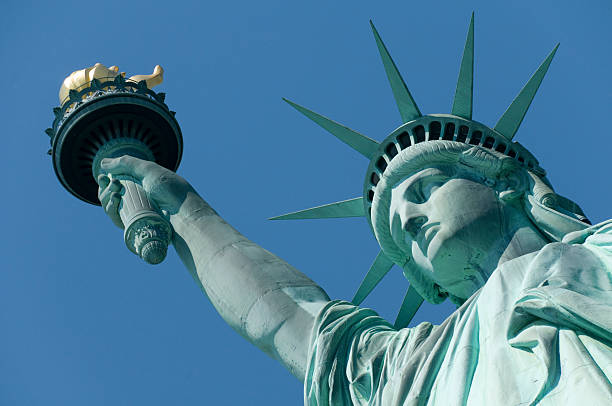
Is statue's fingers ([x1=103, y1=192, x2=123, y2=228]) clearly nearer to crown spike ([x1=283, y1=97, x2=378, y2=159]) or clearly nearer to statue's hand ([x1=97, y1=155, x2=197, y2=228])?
statue's hand ([x1=97, y1=155, x2=197, y2=228])

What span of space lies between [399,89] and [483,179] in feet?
5.81

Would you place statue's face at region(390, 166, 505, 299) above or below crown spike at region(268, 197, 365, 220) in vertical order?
below

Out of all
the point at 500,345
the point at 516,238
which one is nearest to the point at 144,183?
the point at 516,238

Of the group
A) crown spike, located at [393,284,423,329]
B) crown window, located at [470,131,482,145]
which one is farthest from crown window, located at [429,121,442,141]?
crown spike, located at [393,284,423,329]

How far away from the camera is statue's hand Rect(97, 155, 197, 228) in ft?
48.0

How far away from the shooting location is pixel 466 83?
13.1 m

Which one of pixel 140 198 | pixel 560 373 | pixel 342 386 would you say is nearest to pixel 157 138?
pixel 140 198

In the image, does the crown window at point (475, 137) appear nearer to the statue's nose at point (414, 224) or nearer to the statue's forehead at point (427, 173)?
the statue's forehead at point (427, 173)

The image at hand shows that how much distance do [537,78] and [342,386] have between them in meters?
4.49

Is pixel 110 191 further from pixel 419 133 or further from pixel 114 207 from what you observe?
pixel 419 133

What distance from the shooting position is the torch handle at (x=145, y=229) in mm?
14070

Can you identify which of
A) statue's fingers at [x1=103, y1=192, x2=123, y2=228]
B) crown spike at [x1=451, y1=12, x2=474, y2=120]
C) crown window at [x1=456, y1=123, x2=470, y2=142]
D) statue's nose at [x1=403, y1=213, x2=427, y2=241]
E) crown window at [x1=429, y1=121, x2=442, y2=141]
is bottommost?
statue's nose at [x1=403, y1=213, x2=427, y2=241]

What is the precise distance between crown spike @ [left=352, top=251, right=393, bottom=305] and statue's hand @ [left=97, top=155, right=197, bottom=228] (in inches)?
103

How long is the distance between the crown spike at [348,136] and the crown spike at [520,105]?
4.86 ft
